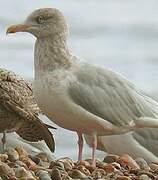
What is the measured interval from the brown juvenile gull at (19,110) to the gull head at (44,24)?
1.35 m

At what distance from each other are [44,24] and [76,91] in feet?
2.28

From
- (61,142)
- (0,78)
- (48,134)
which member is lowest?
(61,142)

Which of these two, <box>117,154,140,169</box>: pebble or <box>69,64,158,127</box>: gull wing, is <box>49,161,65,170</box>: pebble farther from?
<box>117,154,140,169</box>: pebble

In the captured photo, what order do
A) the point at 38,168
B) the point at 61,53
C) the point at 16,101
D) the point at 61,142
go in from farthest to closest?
the point at 61,142, the point at 16,101, the point at 61,53, the point at 38,168

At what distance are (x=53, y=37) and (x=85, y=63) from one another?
0.36 m

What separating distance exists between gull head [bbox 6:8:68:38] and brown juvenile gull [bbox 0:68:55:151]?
53.0 inches

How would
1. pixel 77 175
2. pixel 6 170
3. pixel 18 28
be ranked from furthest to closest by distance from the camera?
pixel 18 28, pixel 77 175, pixel 6 170

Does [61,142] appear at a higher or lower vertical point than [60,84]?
lower

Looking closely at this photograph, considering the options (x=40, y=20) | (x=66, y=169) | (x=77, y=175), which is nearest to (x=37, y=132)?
(x=40, y=20)

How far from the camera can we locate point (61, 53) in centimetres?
770

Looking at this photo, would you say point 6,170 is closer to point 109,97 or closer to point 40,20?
point 109,97

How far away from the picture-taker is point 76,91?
7.47m

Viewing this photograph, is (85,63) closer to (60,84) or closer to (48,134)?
(60,84)

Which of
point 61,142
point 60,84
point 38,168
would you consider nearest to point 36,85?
point 60,84
